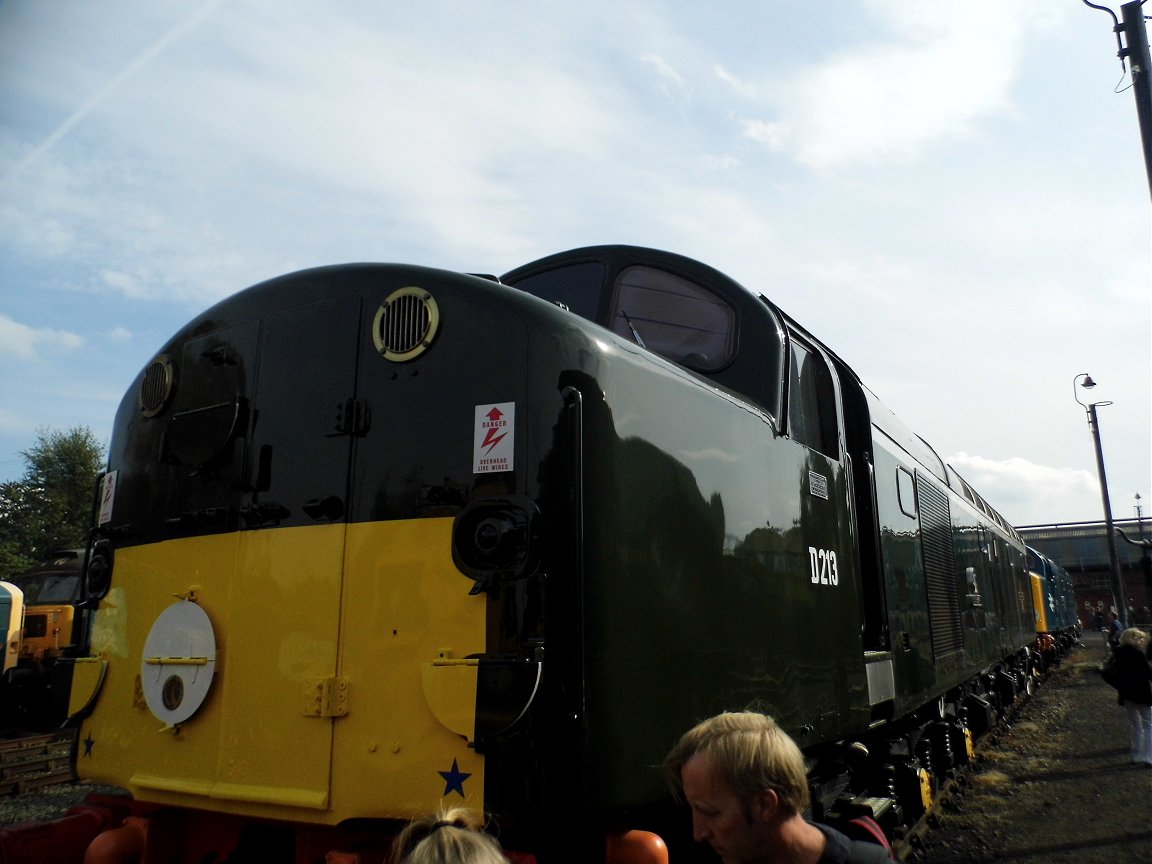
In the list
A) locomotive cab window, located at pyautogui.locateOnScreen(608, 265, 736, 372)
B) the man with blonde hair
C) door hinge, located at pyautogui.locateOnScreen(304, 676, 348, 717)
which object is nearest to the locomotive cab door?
door hinge, located at pyautogui.locateOnScreen(304, 676, 348, 717)

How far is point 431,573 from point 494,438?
0.46 meters

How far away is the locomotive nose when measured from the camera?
2576 mm

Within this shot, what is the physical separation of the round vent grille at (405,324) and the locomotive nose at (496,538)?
65 cm

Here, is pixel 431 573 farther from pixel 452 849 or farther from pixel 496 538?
Answer: pixel 452 849

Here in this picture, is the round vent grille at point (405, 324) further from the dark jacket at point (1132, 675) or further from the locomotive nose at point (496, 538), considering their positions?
the dark jacket at point (1132, 675)

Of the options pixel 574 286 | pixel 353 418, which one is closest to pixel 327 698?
pixel 353 418

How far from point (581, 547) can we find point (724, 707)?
3.33ft

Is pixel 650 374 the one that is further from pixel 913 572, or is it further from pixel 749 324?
pixel 913 572

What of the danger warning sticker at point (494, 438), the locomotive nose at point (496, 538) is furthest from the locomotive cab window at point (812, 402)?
the locomotive nose at point (496, 538)

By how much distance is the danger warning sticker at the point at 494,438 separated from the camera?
8.89 feet

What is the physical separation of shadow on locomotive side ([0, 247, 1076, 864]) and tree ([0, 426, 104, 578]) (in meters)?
31.4

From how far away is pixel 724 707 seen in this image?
124 inches

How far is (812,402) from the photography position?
187 inches

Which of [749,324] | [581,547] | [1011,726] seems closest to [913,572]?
[749,324]
